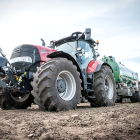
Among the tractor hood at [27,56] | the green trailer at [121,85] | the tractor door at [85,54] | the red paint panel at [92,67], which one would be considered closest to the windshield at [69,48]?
the tractor door at [85,54]

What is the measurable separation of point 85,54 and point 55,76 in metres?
2.23

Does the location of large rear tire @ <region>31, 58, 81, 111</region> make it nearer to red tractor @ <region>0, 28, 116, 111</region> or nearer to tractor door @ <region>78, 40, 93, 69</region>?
red tractor @ <region>0, 28, 116, 111</region>

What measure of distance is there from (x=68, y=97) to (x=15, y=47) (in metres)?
2.07

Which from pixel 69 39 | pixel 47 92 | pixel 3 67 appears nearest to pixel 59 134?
pixel 47 92

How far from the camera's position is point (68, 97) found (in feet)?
12.1

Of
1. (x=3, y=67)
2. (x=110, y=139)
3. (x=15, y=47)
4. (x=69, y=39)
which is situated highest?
(x=69, y=39)

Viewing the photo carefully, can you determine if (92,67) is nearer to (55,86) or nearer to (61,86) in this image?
(61,86)

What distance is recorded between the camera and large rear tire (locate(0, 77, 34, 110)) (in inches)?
161

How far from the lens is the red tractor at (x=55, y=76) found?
3.12 m

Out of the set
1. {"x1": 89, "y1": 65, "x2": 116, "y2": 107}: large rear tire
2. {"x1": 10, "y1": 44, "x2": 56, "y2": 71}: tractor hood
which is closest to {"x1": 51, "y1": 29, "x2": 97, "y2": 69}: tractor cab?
{"x1": 89, "y1": 65, "x2": 116, "y2": 107}: large rear tire

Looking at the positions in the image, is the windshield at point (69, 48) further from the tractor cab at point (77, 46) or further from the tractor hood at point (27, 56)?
the tractor hood at point (27, 56)

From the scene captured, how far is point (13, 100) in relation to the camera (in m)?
4.27

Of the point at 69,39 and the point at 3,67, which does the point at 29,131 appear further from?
the point at 69,39

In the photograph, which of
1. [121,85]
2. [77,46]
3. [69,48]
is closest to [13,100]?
[69,48]
